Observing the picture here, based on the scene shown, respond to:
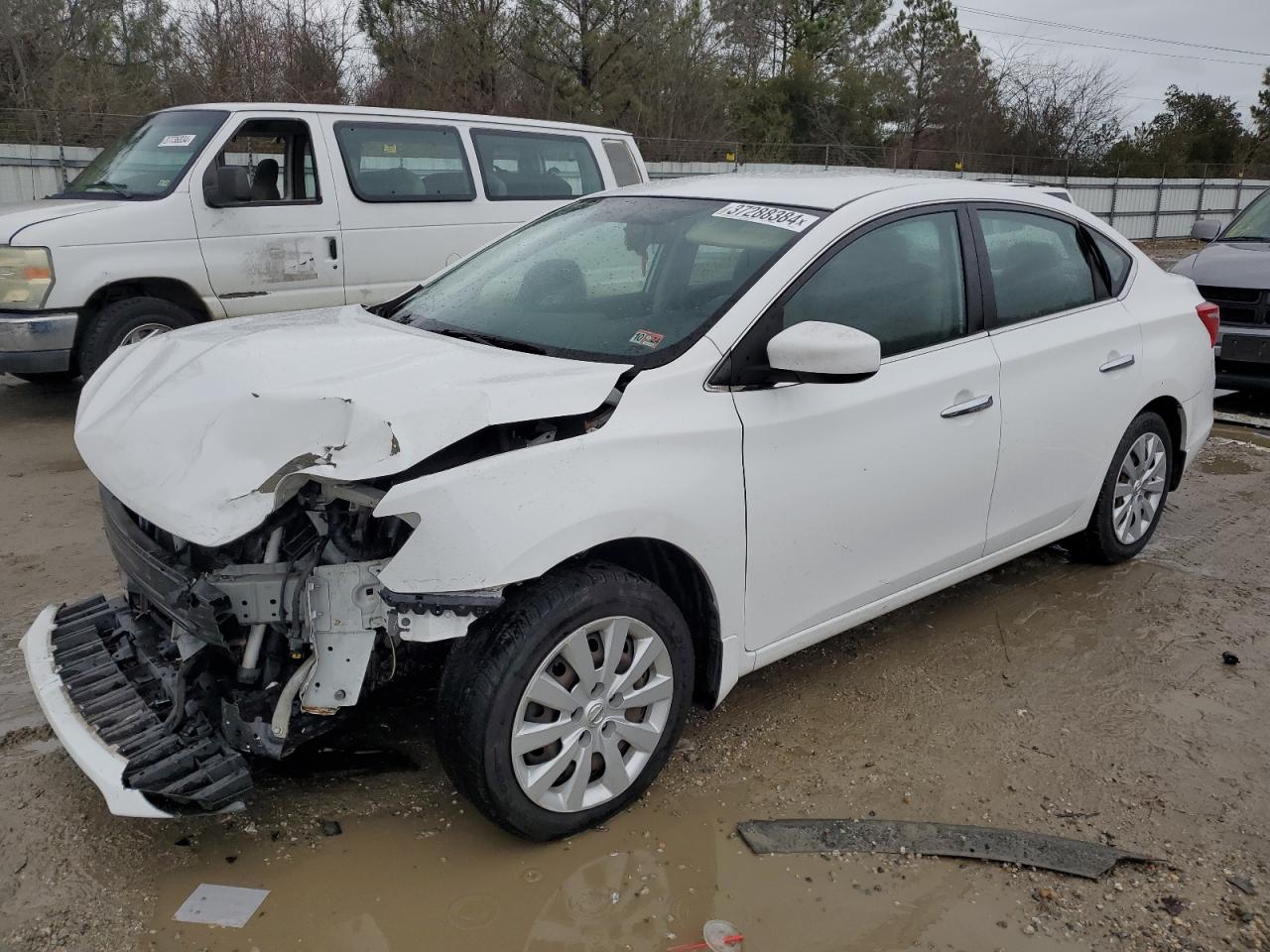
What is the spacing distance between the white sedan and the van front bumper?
3.62 meters

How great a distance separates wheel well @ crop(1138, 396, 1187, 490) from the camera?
4613 mm

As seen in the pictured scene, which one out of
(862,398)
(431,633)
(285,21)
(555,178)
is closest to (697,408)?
(862,398)

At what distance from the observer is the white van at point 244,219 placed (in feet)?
21.1

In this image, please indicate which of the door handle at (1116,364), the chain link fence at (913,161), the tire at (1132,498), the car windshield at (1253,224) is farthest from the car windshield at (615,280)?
the chain link fence at (913,161)

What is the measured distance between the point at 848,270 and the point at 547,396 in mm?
1205

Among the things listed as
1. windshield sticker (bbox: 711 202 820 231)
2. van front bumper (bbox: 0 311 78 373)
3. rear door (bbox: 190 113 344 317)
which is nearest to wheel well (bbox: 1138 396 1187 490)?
windshield sticker (bbox: 711 202 820 231)

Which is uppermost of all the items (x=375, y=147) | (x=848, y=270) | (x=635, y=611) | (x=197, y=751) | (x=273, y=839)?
(x=375, y=147)

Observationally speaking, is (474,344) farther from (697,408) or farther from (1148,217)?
(1148,217)

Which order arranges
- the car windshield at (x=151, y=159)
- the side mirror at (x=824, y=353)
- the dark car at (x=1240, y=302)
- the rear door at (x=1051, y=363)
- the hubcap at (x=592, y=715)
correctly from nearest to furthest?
the hubcap at (x=592, y=715) → the side mirror at (x=824, y=353) → the rear door at (x=1051, y=363) → the car windshield at (x=151, y=159) → the dark car at (x=1240, y=302)

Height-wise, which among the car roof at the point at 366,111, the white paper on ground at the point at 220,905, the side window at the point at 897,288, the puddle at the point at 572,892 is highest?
the car roof at the point at 366,111

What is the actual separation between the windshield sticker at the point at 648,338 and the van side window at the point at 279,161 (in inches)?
193

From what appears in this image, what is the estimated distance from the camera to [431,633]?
2457 millimetres

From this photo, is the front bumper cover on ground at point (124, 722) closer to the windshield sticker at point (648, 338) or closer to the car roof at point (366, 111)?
the windshield sticker at point (648, 338)

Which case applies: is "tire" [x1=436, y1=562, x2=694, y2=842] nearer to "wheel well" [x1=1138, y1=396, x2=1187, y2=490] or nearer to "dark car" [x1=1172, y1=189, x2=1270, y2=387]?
"wheel well" [x1=1138, y1=396, x2=1187, y2=490]
